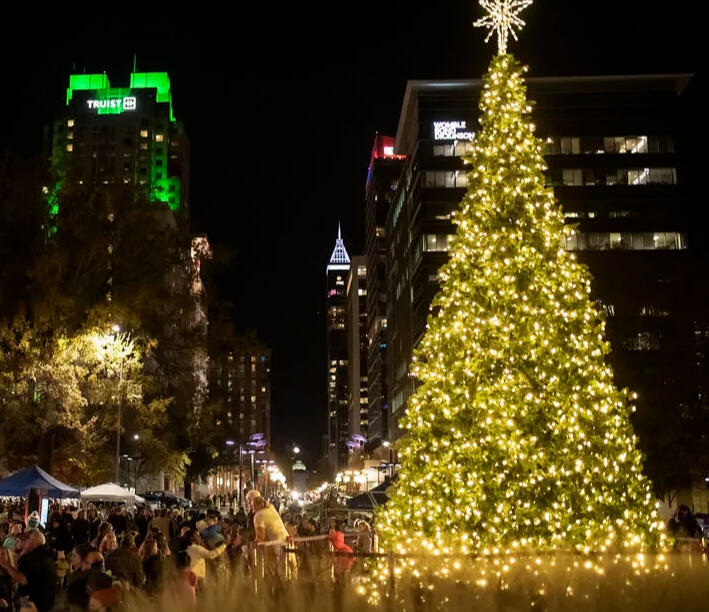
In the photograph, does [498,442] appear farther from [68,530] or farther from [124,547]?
[68,530]

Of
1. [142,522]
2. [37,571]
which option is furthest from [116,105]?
[37,571]

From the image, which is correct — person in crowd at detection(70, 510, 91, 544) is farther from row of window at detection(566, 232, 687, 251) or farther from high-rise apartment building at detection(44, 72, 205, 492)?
row of window at detection(566, 232, 687, 251)

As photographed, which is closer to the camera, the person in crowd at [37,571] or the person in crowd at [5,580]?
the person in crowd at [5,580]

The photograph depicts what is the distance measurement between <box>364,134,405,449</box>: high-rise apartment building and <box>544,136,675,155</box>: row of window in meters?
48.8

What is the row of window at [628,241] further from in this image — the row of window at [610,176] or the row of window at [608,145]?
the row of window at [608,145]

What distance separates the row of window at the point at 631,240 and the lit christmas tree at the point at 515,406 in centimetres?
6737

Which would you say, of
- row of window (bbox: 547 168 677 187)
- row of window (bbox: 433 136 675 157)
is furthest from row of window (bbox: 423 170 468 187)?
row of window (bbox: 547 168 677 187)

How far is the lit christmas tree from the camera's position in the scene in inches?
516

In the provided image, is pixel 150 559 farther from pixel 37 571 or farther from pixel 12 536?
pixel 12 536

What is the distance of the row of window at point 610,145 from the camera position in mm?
83062

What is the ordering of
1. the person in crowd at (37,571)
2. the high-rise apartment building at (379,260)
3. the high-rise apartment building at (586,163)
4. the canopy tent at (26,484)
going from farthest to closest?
1. the high-rise apartment building at (379,260)
2. the high-rise apartment building at (586,163)
3. the canopy tent at (26,484)
4. the person in crowd at (37,571)

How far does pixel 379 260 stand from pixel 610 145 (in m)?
56.6

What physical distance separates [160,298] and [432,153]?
55487mm

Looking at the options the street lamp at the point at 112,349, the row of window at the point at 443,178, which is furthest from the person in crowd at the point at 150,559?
the row of window at the point at 443,178
